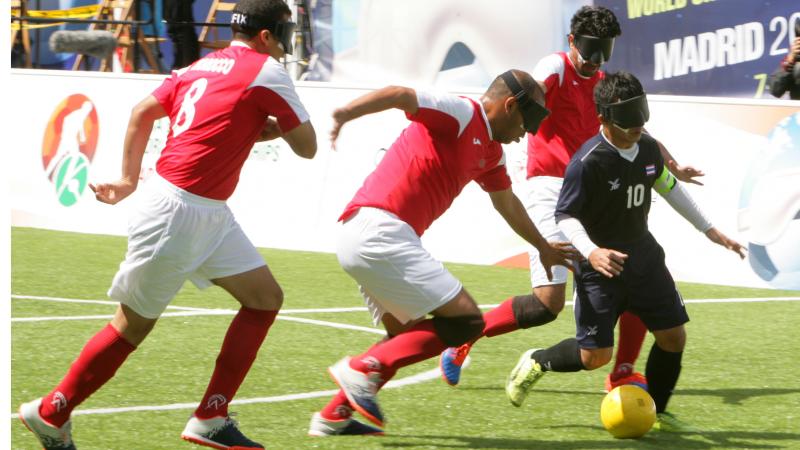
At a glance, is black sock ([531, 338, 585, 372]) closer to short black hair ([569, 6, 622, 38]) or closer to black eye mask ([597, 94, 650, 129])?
black eye mask ([597, 94, 650, 129])

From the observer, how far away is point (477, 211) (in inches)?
532

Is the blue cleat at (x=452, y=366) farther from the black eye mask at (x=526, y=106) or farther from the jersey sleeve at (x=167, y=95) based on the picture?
the jersey sleeve at (x=167, y=95)

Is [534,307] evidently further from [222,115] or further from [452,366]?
[222,115]

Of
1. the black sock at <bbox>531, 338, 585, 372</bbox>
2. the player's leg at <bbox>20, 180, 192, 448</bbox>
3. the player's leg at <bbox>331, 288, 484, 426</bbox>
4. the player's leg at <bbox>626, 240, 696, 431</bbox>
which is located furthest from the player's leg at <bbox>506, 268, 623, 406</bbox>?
the player's leg at <bbox>20, 180, 192, 448</bbox>

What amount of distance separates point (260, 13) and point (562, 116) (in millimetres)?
2750

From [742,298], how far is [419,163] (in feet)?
19.7

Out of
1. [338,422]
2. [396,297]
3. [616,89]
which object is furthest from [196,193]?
[616,89]

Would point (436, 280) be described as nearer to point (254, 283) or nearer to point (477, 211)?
point (254, 283)

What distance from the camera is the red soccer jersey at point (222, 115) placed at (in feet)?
20.1

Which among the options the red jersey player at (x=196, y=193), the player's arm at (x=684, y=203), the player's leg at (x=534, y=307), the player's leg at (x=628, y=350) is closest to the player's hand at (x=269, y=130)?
the red jersey player at (x=196, y=193)

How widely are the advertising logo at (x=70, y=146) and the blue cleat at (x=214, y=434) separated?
30.8ft

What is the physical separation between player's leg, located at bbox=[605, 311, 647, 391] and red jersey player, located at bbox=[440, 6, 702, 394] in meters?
0.58

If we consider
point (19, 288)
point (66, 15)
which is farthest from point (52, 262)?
point (66, 15)

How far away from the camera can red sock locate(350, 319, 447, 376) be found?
655 cm
